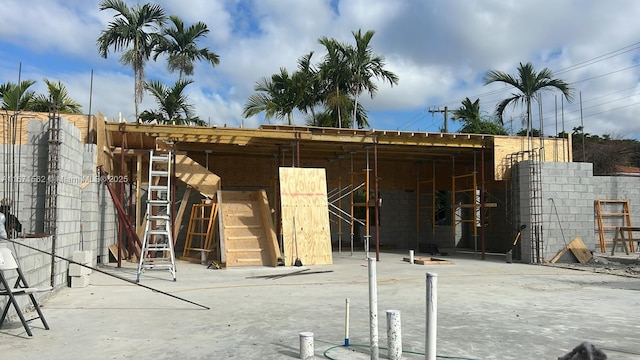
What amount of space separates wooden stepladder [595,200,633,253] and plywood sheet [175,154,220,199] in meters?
13.7

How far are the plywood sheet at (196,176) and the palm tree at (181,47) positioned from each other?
8.00m

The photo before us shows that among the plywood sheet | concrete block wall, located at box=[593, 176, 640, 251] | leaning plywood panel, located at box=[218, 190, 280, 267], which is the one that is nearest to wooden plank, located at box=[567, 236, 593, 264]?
concrete block wall, located at box=[593, 176, 640, 251]

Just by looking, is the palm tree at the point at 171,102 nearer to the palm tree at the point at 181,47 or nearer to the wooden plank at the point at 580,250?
the palm tree at the point at 181,47

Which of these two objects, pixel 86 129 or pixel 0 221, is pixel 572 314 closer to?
pixel 0 221

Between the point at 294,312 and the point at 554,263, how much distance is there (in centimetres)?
1128

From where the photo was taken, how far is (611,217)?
18078mm

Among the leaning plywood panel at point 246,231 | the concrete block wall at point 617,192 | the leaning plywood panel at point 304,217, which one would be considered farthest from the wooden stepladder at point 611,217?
the leaning plywood panel at point 246,231

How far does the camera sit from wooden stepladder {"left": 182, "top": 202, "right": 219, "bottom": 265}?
15521mm

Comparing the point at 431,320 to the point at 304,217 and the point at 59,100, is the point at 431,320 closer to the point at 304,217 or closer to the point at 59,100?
the point at 304,217

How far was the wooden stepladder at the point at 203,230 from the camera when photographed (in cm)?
1552

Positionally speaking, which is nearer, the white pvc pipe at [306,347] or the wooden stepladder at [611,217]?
the white pvc pipe at [306,347]

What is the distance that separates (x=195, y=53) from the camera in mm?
22766

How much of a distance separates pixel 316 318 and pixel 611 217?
609 inches

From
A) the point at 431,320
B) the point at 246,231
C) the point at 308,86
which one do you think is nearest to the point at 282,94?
the point at 308,86
